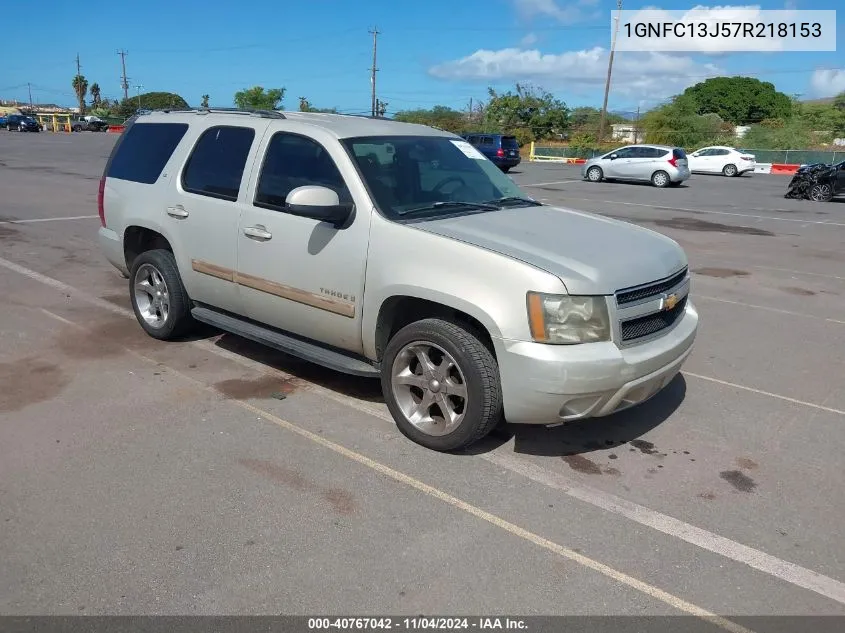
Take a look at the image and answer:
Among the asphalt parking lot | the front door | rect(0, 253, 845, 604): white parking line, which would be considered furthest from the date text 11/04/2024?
the front door

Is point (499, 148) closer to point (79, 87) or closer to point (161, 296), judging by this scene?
point (161, 296)

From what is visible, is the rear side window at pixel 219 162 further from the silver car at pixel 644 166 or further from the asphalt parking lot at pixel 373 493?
the silver car at pixel 644 166

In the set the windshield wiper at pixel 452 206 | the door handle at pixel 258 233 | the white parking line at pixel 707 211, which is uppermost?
the windshield wiper at pixel 452 206

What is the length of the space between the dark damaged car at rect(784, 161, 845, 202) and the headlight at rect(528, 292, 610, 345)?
843 inches

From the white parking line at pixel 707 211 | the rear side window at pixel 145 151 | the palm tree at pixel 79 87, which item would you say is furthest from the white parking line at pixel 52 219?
the palm tree at pixel 79 87

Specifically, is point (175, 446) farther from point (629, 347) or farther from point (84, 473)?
point (629, 347)

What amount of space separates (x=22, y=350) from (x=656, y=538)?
491 centimetres

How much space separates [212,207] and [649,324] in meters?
3.13

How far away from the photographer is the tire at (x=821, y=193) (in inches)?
856

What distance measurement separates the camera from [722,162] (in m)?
35.4

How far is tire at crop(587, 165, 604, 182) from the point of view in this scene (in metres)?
29.2

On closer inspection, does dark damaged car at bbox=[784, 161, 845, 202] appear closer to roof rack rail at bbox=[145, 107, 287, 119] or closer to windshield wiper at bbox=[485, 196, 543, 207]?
windshield wiper at bbox=[485, 196, 543, 207]

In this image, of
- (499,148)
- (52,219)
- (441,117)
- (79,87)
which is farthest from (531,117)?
(79,87)

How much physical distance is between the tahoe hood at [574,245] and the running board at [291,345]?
3.18 feet
